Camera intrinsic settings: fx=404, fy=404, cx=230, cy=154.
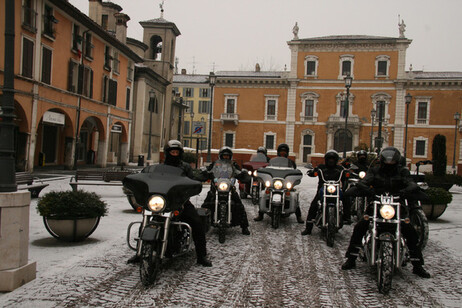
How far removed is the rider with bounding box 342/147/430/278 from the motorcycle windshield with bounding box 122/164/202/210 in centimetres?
231

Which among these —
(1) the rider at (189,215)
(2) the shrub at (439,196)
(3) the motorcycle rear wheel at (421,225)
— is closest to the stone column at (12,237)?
(1) the rider at (189,215)

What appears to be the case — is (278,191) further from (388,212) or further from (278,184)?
(388,212)

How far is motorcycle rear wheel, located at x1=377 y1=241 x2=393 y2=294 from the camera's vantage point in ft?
15.1

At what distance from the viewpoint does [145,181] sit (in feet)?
15.5

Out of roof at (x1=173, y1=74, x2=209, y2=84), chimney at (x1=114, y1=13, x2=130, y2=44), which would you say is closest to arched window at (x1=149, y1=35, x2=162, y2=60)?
chimney at (x1=114, y1=13, x2=130, y2=44)

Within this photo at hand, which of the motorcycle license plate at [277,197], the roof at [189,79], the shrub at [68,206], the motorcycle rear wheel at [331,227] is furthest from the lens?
the roof at [189,79]

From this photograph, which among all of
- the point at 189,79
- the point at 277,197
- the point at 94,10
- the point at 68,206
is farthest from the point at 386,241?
the point at 189,79

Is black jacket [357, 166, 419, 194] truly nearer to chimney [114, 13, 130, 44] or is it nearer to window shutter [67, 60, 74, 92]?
window shutter [67, 60, 74, 92]

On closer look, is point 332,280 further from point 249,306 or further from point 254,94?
point 254,94

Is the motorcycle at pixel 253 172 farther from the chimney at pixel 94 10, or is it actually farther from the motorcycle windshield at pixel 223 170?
the chimney at pixel 94 10

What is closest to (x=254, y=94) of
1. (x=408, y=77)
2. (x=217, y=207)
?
(x=408, y=77)

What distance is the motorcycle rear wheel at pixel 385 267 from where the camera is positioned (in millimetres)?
4613

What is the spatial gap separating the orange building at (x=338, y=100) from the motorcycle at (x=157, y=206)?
46.8 m

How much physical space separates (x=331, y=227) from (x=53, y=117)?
1849cm
